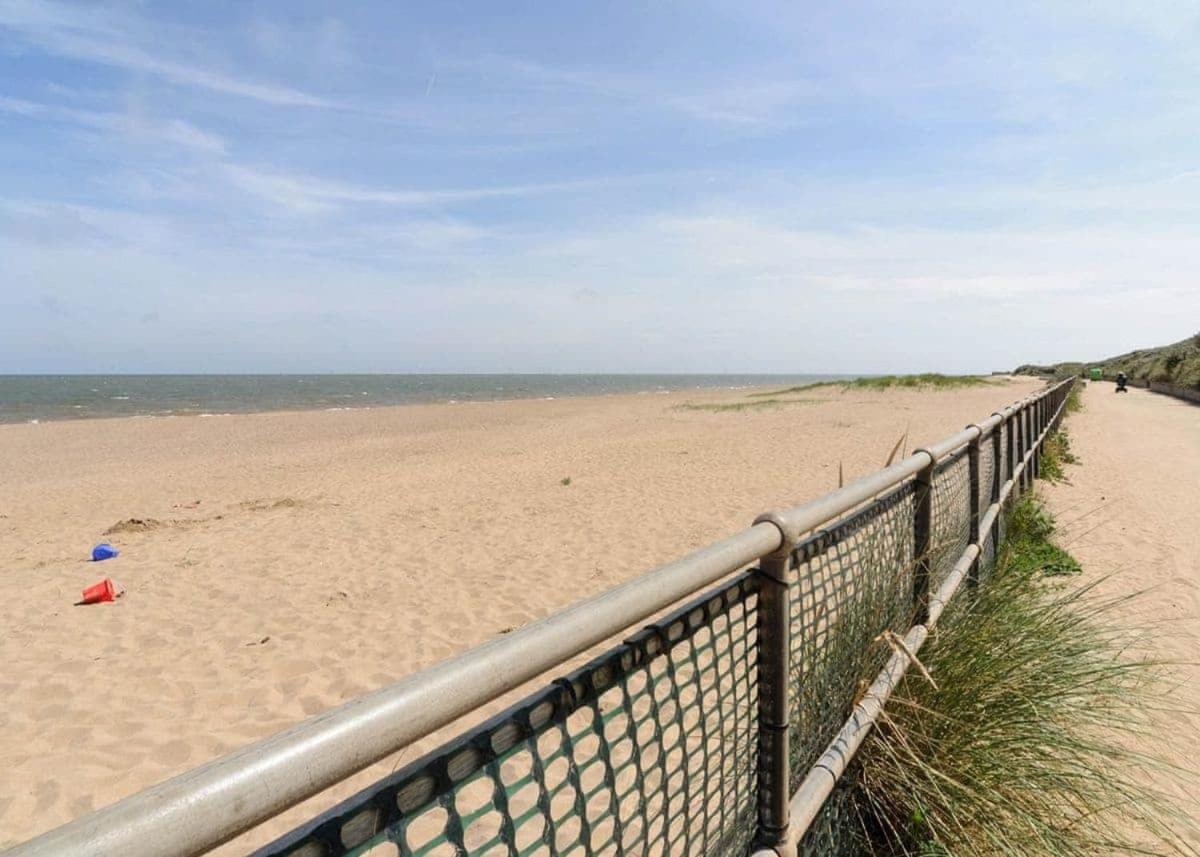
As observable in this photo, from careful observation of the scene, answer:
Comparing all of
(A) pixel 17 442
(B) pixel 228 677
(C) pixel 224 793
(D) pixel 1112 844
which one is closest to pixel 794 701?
(D) pixel 1112 844

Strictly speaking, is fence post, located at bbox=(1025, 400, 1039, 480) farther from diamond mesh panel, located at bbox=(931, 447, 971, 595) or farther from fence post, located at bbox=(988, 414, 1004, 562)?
diamond mesh panel, located at bbox=(931, 447, 971, 595)

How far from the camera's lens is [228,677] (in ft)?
16.7

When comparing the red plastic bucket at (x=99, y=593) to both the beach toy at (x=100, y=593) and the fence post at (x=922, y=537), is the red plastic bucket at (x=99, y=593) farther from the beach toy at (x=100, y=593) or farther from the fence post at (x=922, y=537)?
the fence post at (x=922, y=537)

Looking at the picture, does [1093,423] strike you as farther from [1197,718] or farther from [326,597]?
[326,597]

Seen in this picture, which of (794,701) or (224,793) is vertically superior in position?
(224,793)

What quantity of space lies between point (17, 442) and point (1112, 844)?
29.1 m

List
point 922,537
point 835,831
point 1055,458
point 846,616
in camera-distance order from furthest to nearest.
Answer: point 1055,458 → point 922,537 → point 846,616 → point 835,831

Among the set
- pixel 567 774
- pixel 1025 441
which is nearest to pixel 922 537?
pixel 567 774

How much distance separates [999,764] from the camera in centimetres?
238

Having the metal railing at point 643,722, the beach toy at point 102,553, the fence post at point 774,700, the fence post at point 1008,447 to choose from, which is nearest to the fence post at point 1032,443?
the fence post at point 1008,447

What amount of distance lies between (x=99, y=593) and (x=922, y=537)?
6.89 metres

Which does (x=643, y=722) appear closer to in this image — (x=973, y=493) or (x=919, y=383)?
(x=973, y=493)

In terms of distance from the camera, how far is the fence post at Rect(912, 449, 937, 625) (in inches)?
114

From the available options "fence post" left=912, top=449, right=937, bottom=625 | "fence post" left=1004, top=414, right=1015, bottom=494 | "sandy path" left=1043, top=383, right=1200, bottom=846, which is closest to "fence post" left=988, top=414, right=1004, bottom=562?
"fence post" left=1004, top=414, right=1015, bottom=494
